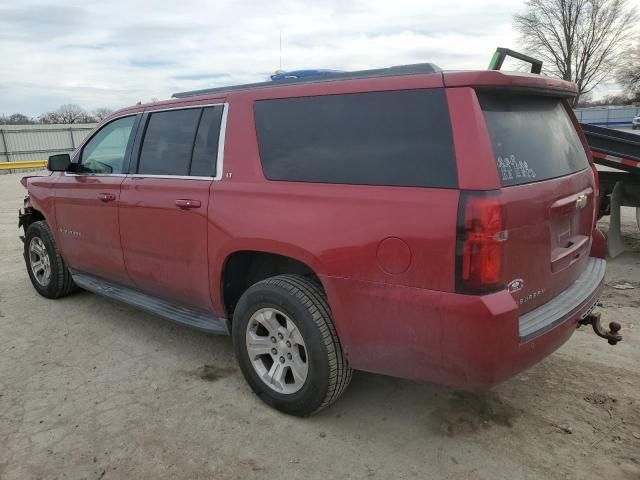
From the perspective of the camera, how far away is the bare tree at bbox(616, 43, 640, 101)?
139ft

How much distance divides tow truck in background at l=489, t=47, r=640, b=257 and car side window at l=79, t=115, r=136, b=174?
5.09 meters

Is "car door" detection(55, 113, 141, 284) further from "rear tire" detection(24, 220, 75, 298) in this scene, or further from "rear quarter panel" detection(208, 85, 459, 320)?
"rear quarter panel" detection(208, 85, 459, 320)

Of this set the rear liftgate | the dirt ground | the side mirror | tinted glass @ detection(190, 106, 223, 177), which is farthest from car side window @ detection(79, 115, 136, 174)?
the rear liftgate

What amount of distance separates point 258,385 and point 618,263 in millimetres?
4992

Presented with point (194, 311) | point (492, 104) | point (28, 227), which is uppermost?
point (492, 104)

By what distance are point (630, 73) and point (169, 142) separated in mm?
51317

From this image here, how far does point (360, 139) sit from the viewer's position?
2660 mm

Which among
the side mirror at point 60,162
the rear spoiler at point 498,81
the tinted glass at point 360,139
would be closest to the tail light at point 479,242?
the tinted glass at point 360,139

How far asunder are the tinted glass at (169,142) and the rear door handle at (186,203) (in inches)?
8.5

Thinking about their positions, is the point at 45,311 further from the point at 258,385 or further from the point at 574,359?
the point at 574,359

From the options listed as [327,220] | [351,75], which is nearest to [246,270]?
[327,220]

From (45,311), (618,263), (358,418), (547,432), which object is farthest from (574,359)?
(45,311)

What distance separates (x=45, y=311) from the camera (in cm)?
497

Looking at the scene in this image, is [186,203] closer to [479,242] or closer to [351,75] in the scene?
[351,75]
